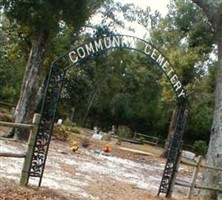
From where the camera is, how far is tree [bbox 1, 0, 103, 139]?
1348cm

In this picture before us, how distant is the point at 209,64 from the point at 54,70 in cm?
1645

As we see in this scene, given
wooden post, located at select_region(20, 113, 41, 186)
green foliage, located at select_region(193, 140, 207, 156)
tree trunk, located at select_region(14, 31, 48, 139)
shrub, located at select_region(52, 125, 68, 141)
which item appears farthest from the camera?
green foliage, located at select_region(193, 140, 207, 156)

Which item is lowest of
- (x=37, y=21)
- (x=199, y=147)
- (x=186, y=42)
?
(x=199, y=147)

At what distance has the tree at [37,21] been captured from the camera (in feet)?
44.2

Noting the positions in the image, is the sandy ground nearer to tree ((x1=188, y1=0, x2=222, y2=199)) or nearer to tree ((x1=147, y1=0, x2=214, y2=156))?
tree ((x1=188, y1=0, x2=222, y2=199))

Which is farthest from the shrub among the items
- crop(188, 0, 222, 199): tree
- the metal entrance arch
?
the metal entrance arch

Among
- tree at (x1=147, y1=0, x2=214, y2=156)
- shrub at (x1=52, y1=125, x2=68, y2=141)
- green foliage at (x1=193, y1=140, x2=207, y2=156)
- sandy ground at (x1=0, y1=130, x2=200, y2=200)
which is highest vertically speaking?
tree at (x1=147, y1=0, x2=214, y2=156)

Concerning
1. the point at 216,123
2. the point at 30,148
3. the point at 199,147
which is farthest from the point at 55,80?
the point at 199,147

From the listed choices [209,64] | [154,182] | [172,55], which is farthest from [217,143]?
[209,64]

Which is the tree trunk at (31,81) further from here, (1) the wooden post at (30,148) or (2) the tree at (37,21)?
(1) the wooden post at (30,148)

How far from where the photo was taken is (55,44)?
17875 mm

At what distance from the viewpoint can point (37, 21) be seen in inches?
536

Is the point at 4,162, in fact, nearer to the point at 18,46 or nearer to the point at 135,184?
the point at 135,184

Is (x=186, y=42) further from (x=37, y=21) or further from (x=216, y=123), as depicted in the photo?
(x=216, y=123)
